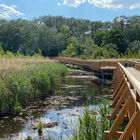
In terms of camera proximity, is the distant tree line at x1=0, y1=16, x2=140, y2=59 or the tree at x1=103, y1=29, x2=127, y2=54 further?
the distant tree line at x1=0, y1=16, x2=140, y2=59

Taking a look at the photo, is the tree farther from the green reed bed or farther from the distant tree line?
the green reed bed

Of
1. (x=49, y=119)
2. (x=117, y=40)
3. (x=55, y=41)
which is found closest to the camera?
(x=49, y=119)

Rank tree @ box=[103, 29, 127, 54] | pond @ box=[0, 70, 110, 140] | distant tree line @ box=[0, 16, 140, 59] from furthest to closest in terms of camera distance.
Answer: distant tree line @ box=[0, 16, 140, 59], tree @ box=[103, 29, 127, 54], pond @ box=[0, 70, 110, 140]

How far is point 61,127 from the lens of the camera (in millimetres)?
15406

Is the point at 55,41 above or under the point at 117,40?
under

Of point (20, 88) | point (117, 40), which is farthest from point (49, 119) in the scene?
point (117, 40)

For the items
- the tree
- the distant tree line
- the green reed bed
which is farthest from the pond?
the tree

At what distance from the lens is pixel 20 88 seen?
61.6 feet

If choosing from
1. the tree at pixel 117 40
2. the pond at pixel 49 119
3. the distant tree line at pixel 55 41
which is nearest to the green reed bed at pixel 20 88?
the pond at pixel 49 119

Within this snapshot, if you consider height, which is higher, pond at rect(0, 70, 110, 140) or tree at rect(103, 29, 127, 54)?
tree at rect(103, 29, 127, 54)

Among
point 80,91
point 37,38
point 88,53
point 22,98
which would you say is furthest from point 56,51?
point 22,98

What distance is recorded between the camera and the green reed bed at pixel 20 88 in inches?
680

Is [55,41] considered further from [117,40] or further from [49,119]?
[49,119]

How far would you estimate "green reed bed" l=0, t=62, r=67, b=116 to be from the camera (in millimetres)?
17281
